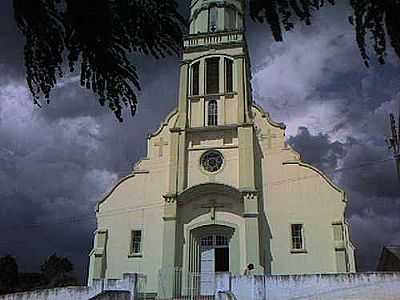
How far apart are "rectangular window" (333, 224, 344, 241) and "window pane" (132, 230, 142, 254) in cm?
961

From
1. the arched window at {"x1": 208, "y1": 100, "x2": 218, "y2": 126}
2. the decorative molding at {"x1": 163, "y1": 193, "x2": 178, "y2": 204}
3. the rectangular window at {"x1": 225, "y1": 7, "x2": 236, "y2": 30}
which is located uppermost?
the rectangular window at {"x1": 225, "y1": 7, "x2": 236, "y2": 30}

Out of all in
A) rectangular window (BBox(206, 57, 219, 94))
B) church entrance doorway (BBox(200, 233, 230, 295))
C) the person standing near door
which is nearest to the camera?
the person standing near door

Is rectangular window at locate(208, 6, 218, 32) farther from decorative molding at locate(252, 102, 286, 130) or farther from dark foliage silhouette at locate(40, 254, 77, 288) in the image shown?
dark foliage silhouette at locate(40, 254, 77, 288)

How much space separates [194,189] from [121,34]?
20.7 meters

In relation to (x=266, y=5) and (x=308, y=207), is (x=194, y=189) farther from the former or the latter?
(x=266, y=5)

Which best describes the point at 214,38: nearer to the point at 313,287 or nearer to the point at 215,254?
the point at 215,254

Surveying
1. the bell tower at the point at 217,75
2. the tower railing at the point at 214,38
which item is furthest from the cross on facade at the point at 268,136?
the tower railing at the point at 214,38

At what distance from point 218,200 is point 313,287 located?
836 cm

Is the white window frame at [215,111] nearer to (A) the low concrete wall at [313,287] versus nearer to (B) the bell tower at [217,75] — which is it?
(B) the bell tower at [217,75]

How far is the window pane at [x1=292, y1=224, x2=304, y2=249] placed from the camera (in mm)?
23516

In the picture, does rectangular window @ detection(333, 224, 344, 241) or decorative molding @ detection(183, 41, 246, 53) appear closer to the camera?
rectangular window @ detection(333, 224, 344, 241)

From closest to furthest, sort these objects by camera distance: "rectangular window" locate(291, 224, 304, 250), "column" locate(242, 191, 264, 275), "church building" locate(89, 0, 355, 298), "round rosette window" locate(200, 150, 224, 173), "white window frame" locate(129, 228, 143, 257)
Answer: "column" locate(242, 191, 264, 275) < "church building" locate(89, 0, 355, 298) < "rectangular window" locate(291, 224, 304, 250) < "white window frame" locate(129, 228, 143, 257) < "round rosette window" locate(200, 150, 224, 173)

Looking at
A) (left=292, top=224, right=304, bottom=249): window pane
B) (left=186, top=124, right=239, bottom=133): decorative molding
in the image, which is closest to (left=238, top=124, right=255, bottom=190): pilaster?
(left=186, top=124, right=239, bottom=133): decorative molding

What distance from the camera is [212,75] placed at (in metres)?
28.2
